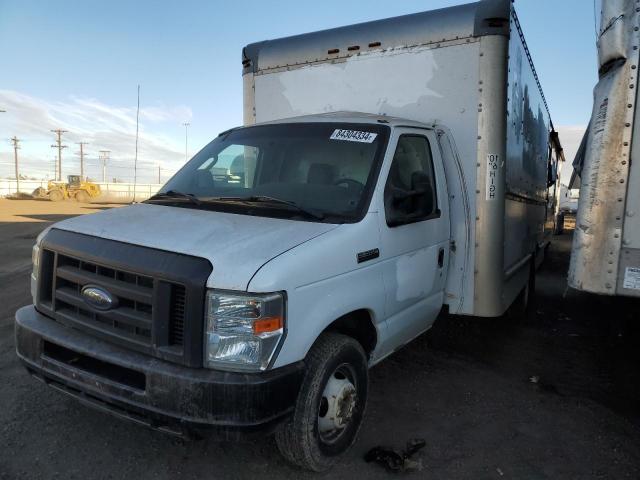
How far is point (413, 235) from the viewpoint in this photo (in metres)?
3.58

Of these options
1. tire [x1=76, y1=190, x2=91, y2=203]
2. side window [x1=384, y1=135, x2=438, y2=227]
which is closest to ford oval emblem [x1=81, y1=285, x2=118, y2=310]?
side window [x1=384, y1=135, x2=438, y2=227]

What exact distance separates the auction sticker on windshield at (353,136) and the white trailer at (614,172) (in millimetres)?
1407

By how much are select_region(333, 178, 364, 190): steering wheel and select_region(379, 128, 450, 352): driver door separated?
19 centimetres

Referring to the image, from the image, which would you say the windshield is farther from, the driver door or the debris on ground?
the debris on ground

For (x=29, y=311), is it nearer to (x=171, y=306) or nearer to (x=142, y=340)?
(x=142, y=340)

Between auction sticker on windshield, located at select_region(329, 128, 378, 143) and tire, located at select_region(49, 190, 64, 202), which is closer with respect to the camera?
auction sticker on windshield, located at select_region(329, 128, 378, 143)

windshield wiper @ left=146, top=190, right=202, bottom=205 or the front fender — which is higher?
windshield wiper @ left=146, top=190, right=202, bottom=205

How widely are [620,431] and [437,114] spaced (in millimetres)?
2818

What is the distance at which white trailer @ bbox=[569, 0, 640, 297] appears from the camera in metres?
2.68

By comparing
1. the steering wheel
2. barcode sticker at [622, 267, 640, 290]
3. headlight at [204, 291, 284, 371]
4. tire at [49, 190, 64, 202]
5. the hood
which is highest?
the steering wheel

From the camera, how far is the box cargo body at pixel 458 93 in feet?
13.2

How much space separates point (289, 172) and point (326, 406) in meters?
1.67

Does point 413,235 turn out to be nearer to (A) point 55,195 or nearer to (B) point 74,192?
(B) point 74,192

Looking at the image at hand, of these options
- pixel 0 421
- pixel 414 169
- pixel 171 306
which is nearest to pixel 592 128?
pixel 414 169
